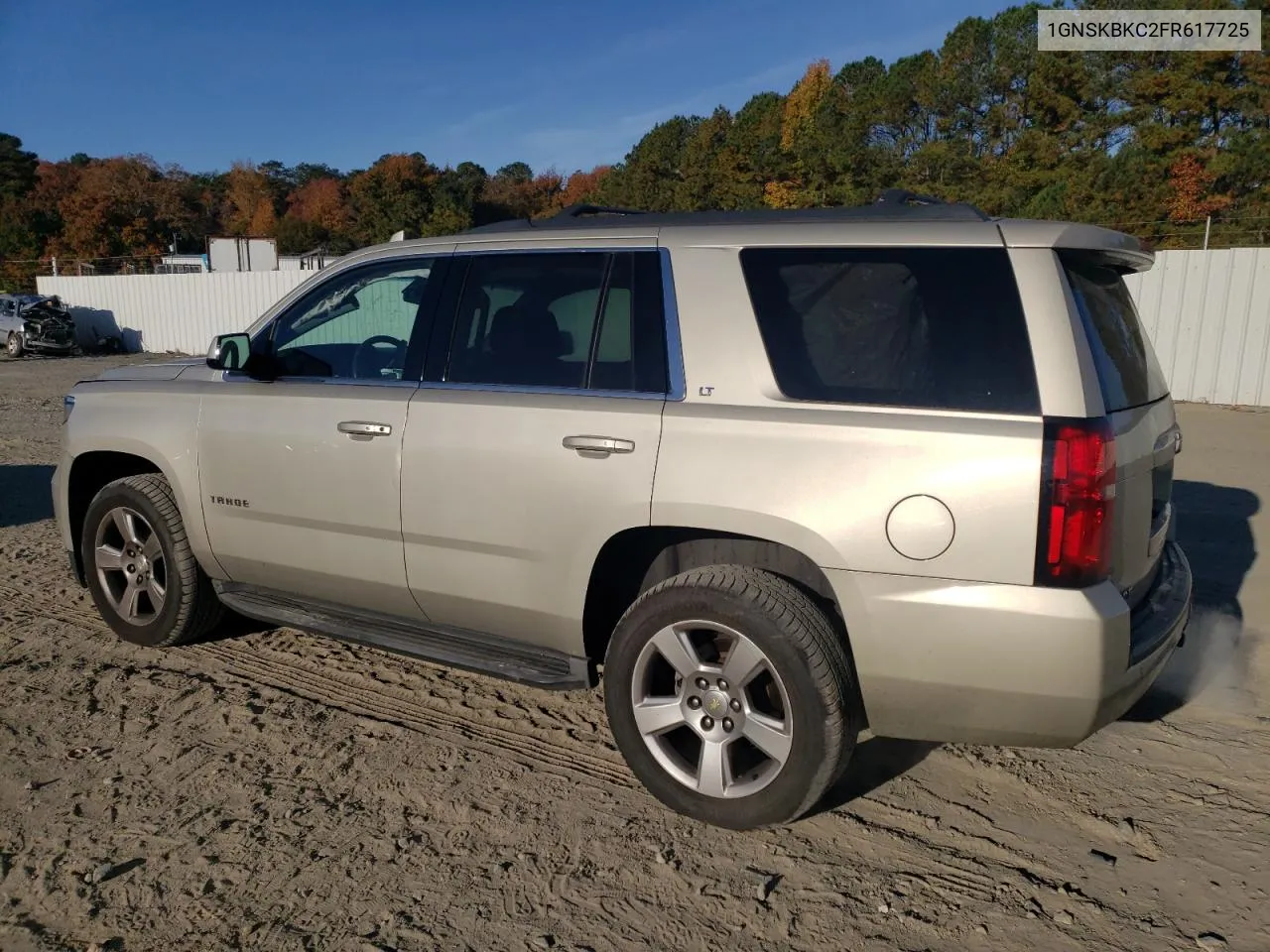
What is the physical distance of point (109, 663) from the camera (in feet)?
15.0

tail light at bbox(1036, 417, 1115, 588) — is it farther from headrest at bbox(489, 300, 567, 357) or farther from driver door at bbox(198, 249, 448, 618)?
driver door at bbox(198, 249, 448, 618)

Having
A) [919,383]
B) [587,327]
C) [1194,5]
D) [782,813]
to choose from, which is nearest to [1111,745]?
[782,813]

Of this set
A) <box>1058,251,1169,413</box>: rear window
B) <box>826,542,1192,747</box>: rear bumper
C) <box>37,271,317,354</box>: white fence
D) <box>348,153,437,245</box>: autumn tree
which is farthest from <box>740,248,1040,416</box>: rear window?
<box>348,153,437,245</box>: autumn tree

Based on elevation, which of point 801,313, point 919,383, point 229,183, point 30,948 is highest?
point 229,183

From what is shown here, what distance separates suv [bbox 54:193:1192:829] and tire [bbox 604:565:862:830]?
10mm

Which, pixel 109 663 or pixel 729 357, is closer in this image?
pixel 729 357

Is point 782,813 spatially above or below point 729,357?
below

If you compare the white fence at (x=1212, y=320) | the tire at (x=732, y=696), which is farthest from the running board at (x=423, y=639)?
the white fence at (x=1212, y=320)

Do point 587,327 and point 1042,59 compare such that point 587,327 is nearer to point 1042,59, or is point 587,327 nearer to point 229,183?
point 1042,59

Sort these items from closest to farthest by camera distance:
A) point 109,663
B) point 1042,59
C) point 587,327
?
point 587,327 → point 109,663 → point 1042,59

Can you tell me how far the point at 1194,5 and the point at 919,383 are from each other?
111 ft

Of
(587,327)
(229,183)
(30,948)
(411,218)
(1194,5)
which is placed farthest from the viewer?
(229,183)

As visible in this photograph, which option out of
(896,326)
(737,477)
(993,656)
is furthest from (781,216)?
(993,656)

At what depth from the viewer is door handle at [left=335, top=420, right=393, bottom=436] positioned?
3.79 meters
